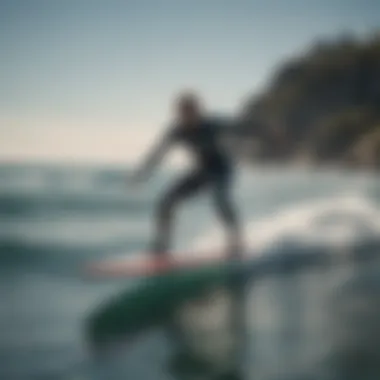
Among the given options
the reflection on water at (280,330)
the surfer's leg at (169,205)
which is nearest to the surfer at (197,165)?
the surfer's leg at (169,205)

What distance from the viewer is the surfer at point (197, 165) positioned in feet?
4.63

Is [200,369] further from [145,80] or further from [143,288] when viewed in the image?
[145,80]

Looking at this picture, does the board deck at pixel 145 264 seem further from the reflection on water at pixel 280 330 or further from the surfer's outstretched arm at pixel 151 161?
the surfer's outstretched arm at pixel 151 161

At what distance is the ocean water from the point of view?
1.35m

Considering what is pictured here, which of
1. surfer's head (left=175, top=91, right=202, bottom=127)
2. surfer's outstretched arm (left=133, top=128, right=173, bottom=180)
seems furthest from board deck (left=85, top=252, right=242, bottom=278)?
surfer's head (left=175, top=91, right=202, bottom=127)

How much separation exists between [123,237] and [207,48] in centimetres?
47

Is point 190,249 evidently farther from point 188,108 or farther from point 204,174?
point 188,108

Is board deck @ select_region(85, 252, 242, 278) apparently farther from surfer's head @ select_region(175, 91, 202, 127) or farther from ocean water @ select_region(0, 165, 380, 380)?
surfer's head @ select_region(175, 91, 202, 127)

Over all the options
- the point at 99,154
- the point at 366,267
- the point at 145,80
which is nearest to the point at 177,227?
the point at 99,154

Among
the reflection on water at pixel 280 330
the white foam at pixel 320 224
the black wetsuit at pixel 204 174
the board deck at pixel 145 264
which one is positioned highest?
the black wetsuit at pixel 204 174

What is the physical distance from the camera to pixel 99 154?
1417mm

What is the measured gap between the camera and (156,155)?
1412mm

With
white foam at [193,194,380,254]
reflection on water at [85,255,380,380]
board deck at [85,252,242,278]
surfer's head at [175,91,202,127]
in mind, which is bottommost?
reflection on water at [85,255,380,380]

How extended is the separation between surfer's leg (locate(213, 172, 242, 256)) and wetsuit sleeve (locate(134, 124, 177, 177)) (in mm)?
134
